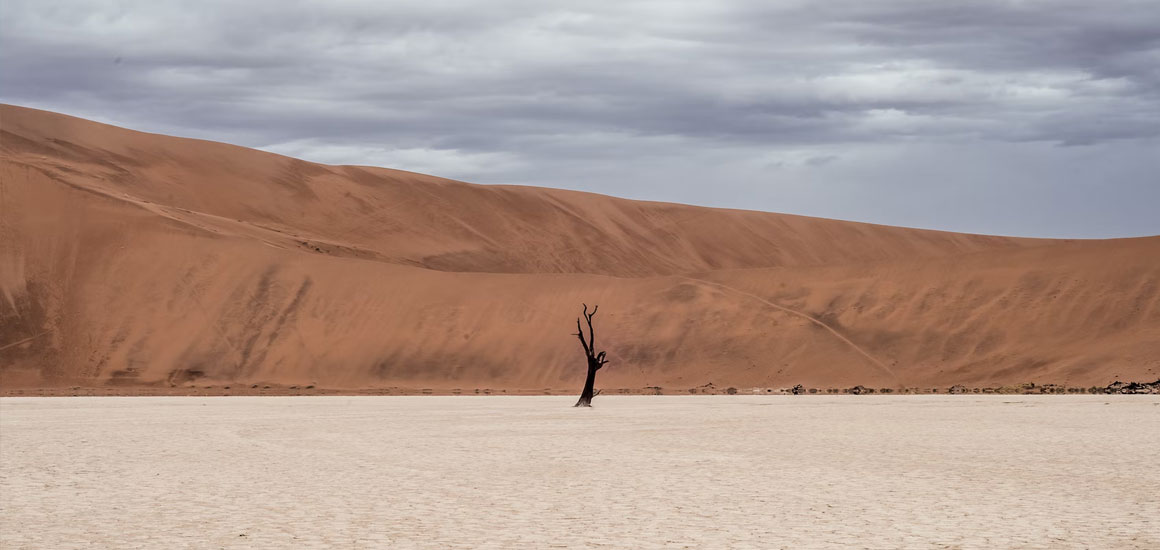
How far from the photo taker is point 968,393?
4756cm

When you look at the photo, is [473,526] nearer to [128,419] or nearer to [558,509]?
[558,509]

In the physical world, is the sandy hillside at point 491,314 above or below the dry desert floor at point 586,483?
above

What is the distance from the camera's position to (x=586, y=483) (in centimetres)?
1505

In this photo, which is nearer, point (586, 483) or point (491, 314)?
point (586, 483)

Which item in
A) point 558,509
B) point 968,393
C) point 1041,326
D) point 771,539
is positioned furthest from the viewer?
point 1041,326

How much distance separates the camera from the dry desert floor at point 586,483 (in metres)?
10.8

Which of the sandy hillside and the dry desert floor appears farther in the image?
the sandy hillside

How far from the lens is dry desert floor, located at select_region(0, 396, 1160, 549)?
10789 millimetres

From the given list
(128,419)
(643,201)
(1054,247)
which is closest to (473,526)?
(128,419)

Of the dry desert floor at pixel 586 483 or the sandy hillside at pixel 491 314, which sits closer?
the dry desert floor at pixel 586 483

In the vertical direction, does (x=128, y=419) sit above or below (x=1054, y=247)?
below

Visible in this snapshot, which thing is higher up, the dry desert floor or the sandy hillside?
the sandy hillside

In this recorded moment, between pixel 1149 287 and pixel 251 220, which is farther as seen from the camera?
pixel 251 220

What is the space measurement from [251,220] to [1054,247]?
56.6 metres
